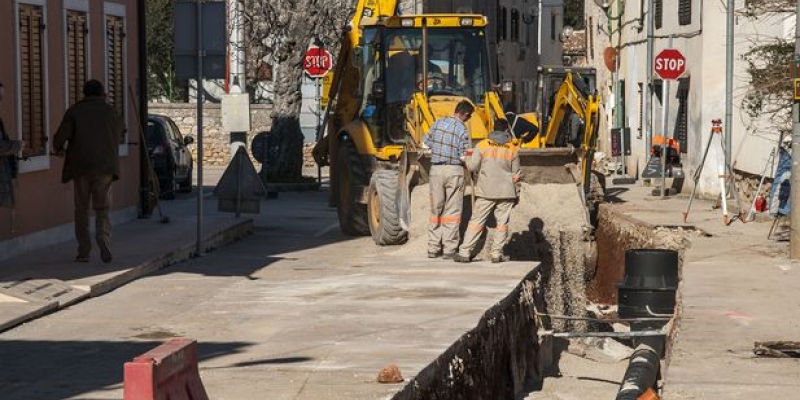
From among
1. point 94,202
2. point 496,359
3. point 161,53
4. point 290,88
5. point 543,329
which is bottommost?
point 543,329

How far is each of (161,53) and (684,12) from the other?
20565 mm

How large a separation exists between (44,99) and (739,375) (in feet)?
32.4

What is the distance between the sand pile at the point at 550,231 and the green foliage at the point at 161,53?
3094 centimetres

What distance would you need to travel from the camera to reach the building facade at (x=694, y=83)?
29812 millimetres

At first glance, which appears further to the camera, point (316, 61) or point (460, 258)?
point (316, 61)

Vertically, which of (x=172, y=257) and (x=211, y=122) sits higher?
(x=211, y=122)

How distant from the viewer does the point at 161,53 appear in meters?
53.2

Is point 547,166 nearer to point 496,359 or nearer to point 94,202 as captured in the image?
point 94,202

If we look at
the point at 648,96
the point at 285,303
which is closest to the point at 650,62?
the point at 648,96

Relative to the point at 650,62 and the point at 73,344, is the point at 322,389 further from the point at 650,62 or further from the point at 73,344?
the point at 650,62

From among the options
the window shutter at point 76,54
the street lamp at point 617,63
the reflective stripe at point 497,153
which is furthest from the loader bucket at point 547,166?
the street lamp at point 617,63

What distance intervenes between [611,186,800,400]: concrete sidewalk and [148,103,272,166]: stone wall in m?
21.1

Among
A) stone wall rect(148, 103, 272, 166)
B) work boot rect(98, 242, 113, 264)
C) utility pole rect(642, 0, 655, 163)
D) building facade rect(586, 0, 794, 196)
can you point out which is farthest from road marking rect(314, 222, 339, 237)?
stone wall rect(148, 103, 272, 166)

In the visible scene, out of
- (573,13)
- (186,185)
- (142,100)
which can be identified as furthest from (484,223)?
(573,13)
